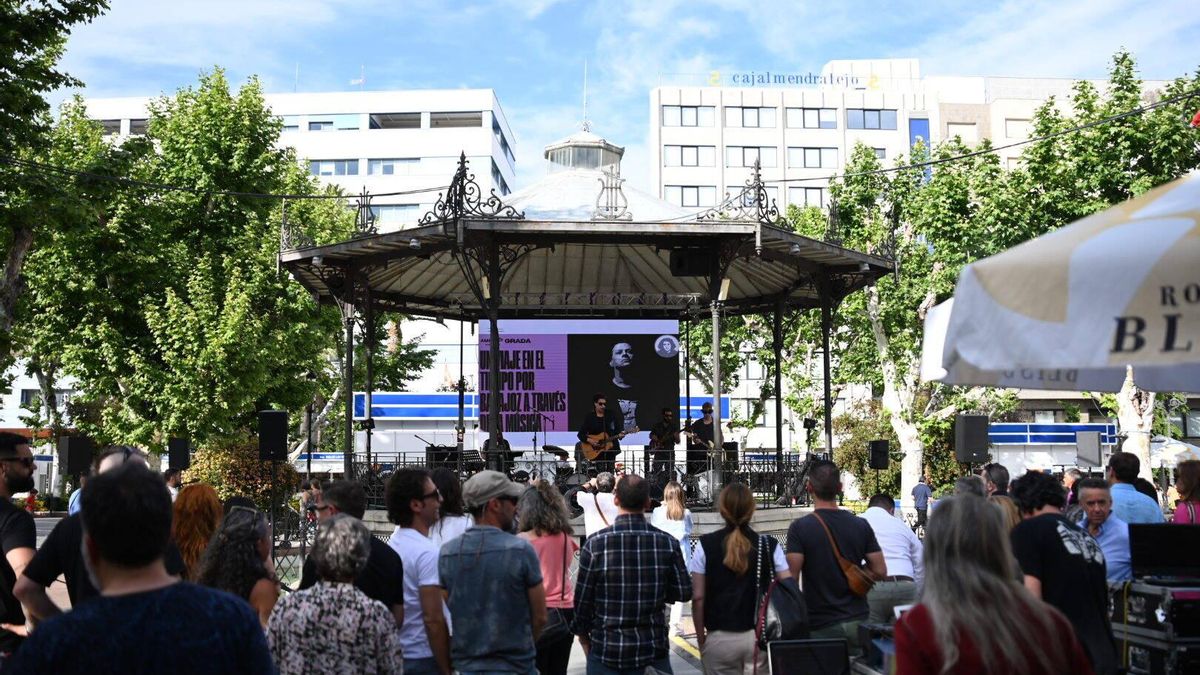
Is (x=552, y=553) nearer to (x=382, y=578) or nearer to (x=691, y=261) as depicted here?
(x=382, y=578)

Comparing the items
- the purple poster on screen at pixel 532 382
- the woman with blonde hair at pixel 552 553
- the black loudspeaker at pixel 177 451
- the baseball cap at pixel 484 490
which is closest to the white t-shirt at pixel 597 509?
the woman with blonde hair at pixel 552 553

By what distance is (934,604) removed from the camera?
340 centimetres

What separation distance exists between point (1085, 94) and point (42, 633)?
3437 centimetres

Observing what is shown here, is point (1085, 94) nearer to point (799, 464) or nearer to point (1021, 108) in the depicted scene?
point (799, 464)

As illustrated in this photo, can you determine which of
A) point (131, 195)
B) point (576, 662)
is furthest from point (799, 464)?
point (131, 195)

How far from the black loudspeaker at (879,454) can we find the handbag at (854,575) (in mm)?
16435

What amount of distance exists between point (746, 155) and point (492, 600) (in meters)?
71.8

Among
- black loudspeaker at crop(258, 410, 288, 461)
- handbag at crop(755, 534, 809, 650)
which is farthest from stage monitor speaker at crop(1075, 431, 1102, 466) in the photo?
handbag at crop(755, 534, 809, 650)

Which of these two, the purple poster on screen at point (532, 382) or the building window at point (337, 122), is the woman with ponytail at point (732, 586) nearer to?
the purple poster on screen at point (532, 382)

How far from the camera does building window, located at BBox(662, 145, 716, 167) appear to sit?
243 feet

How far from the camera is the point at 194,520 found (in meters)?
5.91

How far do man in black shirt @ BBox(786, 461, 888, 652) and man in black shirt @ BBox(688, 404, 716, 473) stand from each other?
1254 cm

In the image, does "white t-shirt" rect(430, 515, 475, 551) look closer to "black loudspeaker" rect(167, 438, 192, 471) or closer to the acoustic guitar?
the acoustic guitar

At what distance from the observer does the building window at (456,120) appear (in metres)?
77.3
